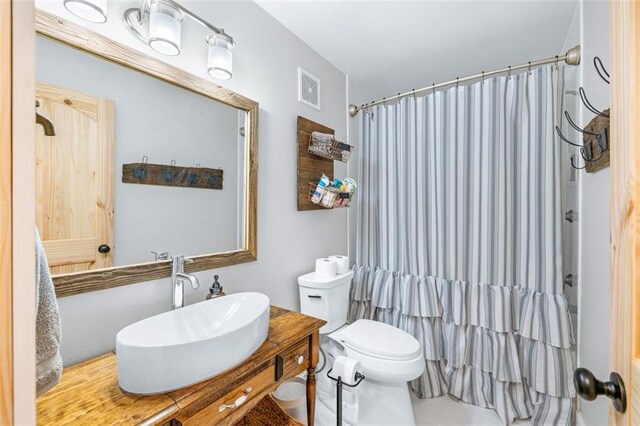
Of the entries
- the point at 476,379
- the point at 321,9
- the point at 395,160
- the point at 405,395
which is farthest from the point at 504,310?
the point at 321,9

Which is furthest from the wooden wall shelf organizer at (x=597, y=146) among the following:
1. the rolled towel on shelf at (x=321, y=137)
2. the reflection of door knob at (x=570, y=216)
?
the rolled towel on shelf at (x=321, y=137)

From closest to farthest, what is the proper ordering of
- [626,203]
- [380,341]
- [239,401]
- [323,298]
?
[626,203] < [239,401] < [380,341] < [323,298]

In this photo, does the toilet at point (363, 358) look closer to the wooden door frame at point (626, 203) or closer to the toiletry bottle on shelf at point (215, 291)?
the toiletry bottle on shelf at point (215, 291)

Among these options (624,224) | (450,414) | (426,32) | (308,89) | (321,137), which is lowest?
(450,414)

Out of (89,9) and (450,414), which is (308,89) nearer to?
(89,9)

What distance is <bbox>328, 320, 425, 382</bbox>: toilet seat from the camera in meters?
1.52

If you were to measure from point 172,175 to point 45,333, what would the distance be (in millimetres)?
831

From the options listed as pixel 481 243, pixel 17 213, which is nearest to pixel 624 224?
pixel 17 213

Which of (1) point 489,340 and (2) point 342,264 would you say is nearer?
(1) point 489,340

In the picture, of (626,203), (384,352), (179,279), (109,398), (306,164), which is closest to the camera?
(626,203)

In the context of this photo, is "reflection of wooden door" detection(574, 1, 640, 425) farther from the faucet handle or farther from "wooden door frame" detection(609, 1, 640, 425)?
the faucet handle

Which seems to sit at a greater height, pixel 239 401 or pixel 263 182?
pixel 263 182

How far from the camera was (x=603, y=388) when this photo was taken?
1.58 feet

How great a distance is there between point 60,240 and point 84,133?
372mm
